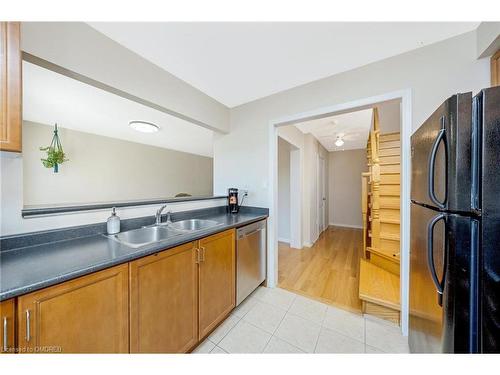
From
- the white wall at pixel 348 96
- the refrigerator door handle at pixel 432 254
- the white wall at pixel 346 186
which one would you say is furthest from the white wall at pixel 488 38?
the white wall at pixel 346 186

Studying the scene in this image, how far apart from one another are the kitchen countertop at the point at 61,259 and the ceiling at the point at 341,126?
278 centimetres

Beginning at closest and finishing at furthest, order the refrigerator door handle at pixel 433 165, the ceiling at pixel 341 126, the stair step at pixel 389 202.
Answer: the refrigerator door handle at pixel 433 165 → the stair step at pixel 389 202 → the ceiling at pixel 341 126

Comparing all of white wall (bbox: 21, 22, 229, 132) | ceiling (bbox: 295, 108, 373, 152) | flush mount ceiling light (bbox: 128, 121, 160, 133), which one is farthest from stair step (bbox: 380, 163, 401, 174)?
flush mount ceiling light (bbox: 128, 121, 160, 133)

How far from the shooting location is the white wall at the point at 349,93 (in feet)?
4.25

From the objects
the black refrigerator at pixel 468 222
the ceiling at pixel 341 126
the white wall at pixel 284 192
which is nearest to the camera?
the black refrigerator at pixel 468 222

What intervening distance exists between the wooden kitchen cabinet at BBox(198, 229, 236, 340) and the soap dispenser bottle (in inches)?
24.2

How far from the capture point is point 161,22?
121 centimetres

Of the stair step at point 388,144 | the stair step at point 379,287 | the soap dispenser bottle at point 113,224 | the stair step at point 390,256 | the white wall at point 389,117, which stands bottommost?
the stair step at point 379,287

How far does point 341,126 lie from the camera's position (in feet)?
10.8

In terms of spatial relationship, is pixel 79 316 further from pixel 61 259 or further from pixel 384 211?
pixel 384 211

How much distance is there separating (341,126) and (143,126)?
3.43 meters

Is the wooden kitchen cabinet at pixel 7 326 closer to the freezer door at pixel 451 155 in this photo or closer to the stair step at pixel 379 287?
the freezer door at pixel 451 155
